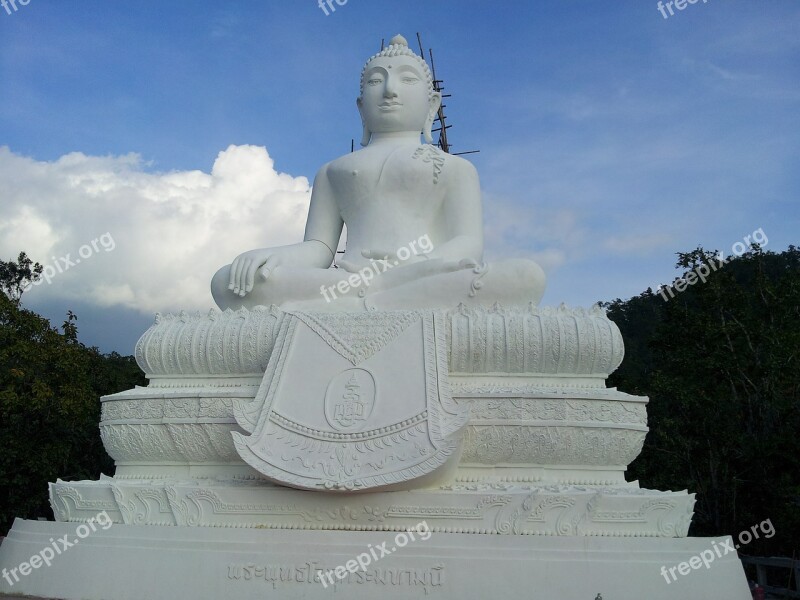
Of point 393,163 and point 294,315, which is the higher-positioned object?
point 393,163

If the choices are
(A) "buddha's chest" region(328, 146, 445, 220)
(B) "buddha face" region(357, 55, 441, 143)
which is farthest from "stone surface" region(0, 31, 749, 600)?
(B) "buddha face" region(357, 55, 441, 143)

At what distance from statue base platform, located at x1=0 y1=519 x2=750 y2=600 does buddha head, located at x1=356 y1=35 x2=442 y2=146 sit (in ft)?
16.7

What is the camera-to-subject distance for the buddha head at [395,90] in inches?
348

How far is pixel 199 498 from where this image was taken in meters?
5.82

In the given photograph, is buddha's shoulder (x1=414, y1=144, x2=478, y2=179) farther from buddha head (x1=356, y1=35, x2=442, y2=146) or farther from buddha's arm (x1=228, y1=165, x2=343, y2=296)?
buddha's arm (x1=228, y1=165, x2=343, y2=296)

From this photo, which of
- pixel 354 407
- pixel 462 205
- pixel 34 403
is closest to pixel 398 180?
pixel 462 205

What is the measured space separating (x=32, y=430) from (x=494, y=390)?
35.6 feet

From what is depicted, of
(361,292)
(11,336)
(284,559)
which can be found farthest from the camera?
(11,336)

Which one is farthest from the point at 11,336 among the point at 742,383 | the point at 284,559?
the point at 742,383

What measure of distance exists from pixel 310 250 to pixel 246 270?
1.18 metres

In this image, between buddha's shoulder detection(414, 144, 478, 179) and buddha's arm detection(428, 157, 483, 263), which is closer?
buddha's arm detection(428, 157, 483, 263)

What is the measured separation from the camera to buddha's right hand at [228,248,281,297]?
7.41 m

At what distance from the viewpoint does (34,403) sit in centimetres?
1273

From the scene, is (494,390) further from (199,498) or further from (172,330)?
(172,330)
